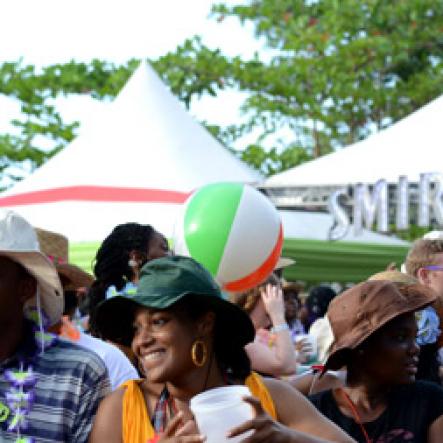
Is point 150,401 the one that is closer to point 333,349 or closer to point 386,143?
point 333,349

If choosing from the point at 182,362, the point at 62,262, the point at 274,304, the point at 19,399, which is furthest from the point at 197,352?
the point at 274,304

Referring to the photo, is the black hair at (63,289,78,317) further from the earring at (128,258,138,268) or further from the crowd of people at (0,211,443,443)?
the crowd of people at (0,211,443,443)

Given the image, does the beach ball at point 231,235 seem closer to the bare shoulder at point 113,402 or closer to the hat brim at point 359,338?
the hat brim at point 359,338

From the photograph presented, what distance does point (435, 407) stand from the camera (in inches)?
161

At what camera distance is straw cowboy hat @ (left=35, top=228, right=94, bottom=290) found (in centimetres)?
558

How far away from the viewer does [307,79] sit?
22.2 metres

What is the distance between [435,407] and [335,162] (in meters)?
8.38

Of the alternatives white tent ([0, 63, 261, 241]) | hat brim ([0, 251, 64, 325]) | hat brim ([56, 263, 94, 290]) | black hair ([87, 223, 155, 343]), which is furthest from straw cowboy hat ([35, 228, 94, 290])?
white tent ([0, 63, 261, 241])

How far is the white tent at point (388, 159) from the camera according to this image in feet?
37.7

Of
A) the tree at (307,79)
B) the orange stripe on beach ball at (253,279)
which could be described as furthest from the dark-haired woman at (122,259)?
the tree at (307,79)

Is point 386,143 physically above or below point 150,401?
below

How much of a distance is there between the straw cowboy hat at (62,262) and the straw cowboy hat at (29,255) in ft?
6.16

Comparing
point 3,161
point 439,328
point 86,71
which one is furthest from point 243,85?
point 439,328

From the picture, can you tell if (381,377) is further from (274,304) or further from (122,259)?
(274,304)
